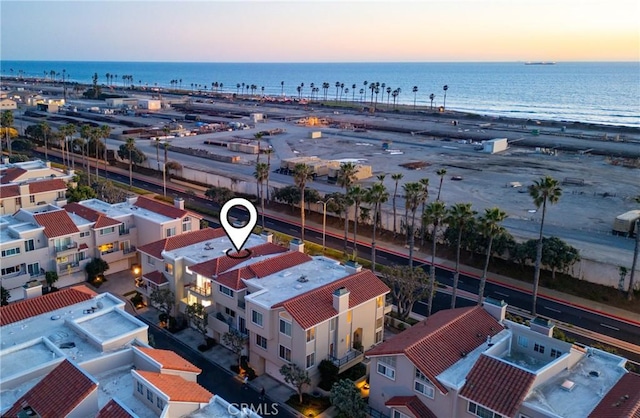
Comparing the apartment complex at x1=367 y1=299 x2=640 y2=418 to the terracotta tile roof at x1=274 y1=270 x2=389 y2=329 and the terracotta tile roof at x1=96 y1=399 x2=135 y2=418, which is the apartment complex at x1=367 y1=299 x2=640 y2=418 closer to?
the terracotta tile roof at x1=274 y1=270 x2=389 y2=329

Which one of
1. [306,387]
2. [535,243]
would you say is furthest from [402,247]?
[306,387]

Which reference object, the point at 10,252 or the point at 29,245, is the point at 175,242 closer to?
A: the point at 29,245

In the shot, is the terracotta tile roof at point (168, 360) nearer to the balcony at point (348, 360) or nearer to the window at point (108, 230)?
the balcony at point (348, 360)

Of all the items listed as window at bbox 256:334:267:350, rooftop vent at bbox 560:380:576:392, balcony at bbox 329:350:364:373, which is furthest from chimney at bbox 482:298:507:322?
window at bbox 256:334:267:350

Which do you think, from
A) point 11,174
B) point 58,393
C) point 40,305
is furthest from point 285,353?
point 11,174

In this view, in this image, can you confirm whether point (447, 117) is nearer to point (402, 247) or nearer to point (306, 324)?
point (402, 247)

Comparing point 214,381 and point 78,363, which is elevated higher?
point 78,363
